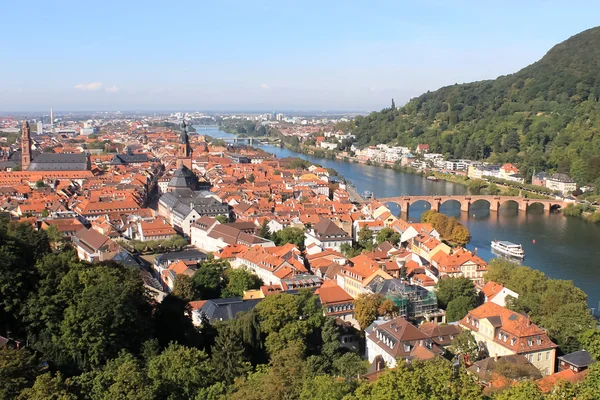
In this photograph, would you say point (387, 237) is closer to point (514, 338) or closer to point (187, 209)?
point (187, 209)

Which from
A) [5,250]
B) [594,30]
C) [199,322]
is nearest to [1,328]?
[5,250]

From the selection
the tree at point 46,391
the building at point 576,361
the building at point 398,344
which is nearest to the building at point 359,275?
the building at point 398,344

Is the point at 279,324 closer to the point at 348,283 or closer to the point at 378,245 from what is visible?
the point at 348,283

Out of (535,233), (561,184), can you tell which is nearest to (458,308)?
(535,233)

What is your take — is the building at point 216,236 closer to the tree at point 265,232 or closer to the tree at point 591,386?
the tree at point 265,232

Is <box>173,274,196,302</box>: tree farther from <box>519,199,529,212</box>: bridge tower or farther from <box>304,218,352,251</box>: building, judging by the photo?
<box>519,199,529,212</box>: bridge tower
